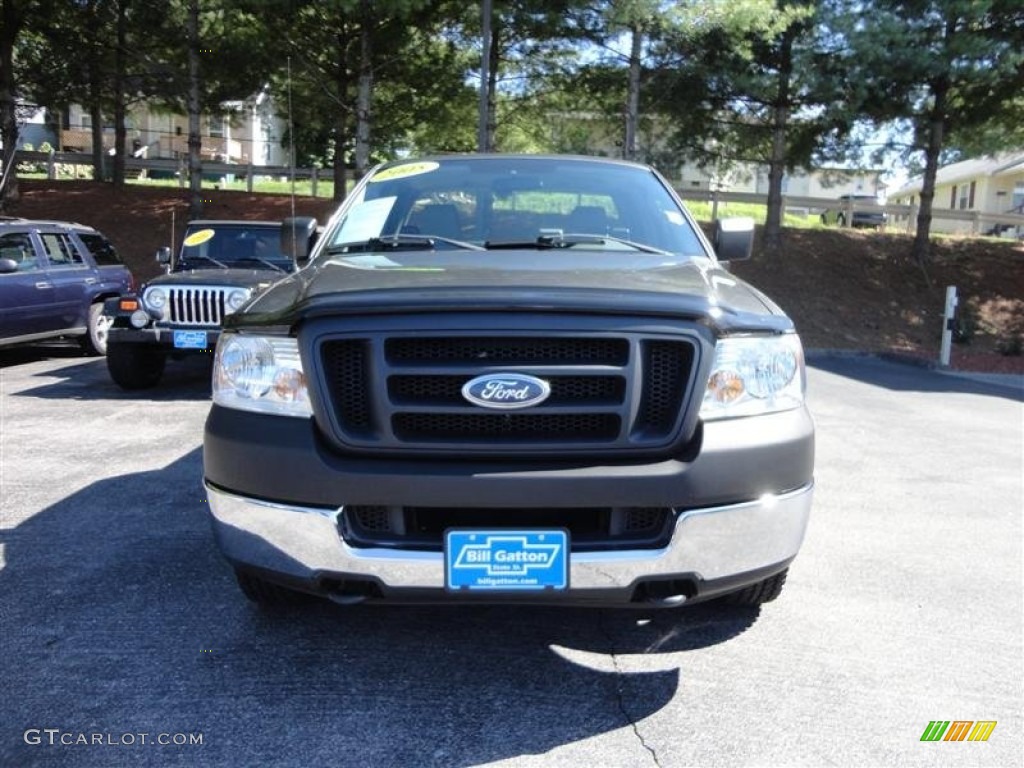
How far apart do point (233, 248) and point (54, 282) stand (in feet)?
7.44

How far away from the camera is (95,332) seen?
1042cm

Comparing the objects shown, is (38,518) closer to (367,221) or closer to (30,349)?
(367,221)

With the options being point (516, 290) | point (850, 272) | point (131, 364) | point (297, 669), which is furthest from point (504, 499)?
point (850, 272)

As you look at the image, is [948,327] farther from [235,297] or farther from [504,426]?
[504,426]

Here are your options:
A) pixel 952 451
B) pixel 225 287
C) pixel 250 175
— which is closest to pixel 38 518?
pixel 225 287

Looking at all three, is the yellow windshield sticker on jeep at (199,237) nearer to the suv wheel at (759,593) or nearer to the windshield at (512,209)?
the windshield at (512,209)

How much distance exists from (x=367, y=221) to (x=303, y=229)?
410 millimetres

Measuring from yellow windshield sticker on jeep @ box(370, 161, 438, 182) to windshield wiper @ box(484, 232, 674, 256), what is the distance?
2.91ft

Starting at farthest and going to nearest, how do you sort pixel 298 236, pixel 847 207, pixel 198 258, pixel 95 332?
pixel 847 207
pixel 95 332
pixel 198 258
pixel 298 236

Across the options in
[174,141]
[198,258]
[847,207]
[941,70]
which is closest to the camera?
[198,258]

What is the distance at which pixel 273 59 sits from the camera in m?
17.2

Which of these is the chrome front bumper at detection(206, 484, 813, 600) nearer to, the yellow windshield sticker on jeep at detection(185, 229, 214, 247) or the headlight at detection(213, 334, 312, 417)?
the headlight at detection(213, 334, 312, 417)

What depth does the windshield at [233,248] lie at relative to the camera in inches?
A: 357

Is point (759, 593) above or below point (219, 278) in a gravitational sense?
below
